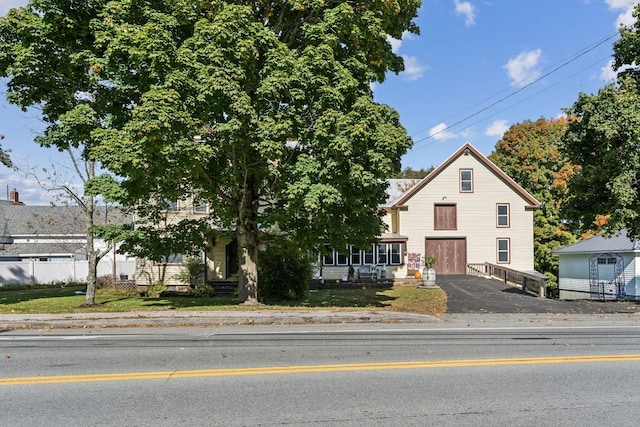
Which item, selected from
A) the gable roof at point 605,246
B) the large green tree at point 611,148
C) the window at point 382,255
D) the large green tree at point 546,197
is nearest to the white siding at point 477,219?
the window at point 382,255

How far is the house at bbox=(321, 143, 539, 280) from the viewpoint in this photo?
32.3 meters

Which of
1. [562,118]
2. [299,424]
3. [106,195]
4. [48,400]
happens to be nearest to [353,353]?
[299,424]

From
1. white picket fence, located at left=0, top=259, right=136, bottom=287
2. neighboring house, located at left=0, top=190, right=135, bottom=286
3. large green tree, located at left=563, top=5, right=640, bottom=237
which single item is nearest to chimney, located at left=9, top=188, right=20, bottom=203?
neighboring house, located at left=0, top=190, right=135, bottom=286

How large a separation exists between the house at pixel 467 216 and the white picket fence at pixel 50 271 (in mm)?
17360

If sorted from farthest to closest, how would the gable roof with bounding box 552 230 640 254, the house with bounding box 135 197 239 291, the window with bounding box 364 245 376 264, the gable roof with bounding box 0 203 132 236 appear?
1. the gable roof with bounding box 0 203 132 236
2. the window with bounding box 364 245 376 264
3. the house with bounding box 135 197 239 291
4. the gable roof with bounding box 552 230 640 254

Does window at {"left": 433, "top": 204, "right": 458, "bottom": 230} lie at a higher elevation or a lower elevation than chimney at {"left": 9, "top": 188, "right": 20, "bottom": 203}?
lower

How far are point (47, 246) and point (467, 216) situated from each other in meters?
34.5

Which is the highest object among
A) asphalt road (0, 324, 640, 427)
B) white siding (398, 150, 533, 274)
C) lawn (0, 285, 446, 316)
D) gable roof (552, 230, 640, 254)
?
white siding (398, 150, 533, 274)

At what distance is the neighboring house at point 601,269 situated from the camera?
2577cm

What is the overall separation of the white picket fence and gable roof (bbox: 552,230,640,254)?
27.2m

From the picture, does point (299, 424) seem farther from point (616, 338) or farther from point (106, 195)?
point (106, 195)

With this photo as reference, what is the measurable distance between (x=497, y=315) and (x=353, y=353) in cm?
756

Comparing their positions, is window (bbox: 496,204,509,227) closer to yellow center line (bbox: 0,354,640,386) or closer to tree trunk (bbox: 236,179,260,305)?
tree trunk (bbox: 236,179,260,305)

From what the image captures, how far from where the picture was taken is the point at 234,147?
1334 cm
